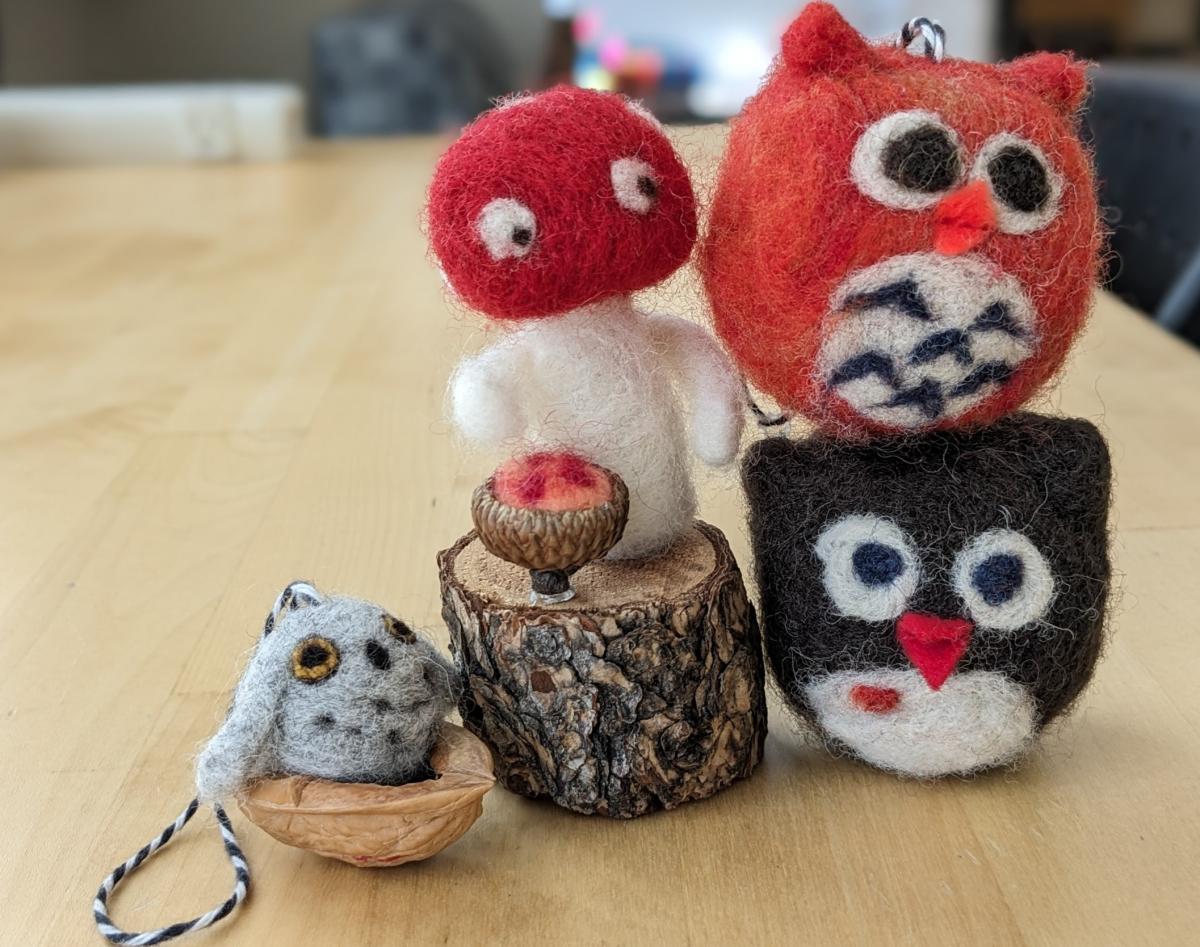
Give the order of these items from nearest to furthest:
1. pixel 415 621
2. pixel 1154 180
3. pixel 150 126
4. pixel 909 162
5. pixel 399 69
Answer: pixel 909 162
pixel 415 621
pixel 1154 180
pixel 150 126
pixel 399 69

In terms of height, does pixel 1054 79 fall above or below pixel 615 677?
above

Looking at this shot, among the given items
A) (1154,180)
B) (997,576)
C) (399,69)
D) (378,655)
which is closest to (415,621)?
(378,655)

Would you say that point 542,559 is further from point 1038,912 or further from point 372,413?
point 372,413

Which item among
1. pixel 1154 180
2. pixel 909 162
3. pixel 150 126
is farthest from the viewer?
pixel 150 126

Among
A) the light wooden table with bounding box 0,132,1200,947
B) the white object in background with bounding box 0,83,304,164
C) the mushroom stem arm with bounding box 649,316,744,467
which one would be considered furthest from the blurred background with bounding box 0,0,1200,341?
the mushroom stem arm with bounding box 649,316,744,467

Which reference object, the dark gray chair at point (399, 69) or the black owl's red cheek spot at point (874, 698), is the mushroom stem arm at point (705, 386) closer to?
the black owl's red cheek spot at point (874, 698)

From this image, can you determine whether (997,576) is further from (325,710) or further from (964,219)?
(325,710)

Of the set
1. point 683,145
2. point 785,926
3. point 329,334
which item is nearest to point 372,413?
point 329,334

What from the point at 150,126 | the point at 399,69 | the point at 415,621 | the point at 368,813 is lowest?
the point at 399,69

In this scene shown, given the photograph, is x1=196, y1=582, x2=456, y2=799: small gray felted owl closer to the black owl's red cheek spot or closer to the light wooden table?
the light wooden table
